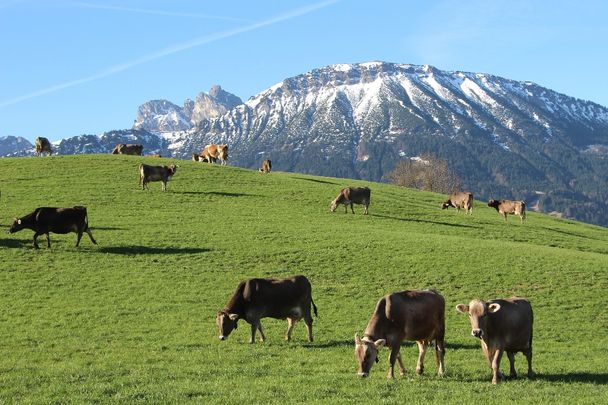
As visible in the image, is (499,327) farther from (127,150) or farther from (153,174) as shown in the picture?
(127,150)

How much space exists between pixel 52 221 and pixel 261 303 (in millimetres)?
19980

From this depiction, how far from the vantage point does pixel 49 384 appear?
16.1 metres

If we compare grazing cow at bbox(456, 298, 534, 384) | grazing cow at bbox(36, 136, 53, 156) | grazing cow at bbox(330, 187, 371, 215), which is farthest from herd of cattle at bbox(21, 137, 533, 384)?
grazing cow at bbox(36, 136, 53, 156)

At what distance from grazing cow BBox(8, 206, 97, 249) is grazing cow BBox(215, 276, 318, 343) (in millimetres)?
18938

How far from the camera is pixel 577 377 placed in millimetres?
17062

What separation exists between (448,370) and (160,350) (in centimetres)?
895

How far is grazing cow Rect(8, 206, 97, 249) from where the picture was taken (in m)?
36.5

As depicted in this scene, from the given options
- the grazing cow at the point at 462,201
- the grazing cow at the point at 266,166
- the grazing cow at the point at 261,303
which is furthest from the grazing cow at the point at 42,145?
the grazing cow at the point at 261,303

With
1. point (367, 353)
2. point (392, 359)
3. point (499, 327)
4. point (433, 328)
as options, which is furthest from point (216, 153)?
point (367, 353)

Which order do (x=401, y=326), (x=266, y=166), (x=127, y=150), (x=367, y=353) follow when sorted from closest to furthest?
(x=367, y=353) < (x=401, y=326) < (x=266, y=166) < (x=127, y=150)

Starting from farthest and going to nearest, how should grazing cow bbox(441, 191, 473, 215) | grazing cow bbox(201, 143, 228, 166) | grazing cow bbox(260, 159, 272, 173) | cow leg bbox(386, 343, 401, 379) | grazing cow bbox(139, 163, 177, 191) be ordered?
grazing cow bbox(260, 159, 272, 173), grazing cow bbox(201, 143, 228, 166), grazing cow bbox(441, 191, 473, 215), grazing cow bbox(139, 163, 177, 191), cow leg bbox(386, 343, 401, 379)

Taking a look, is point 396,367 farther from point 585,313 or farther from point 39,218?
point 39,218

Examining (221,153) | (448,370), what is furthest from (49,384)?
(221,153)

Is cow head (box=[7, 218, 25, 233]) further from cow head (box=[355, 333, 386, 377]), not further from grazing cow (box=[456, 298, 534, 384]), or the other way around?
grazing cow (box=[456, 298, 534, 384])
